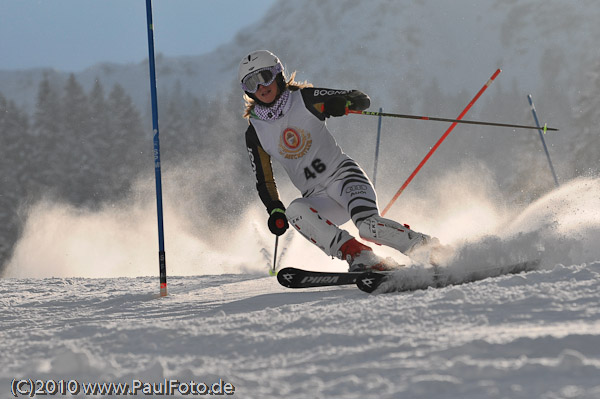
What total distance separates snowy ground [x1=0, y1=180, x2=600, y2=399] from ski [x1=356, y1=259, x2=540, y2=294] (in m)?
0.12

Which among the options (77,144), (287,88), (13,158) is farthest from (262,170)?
(77,144)

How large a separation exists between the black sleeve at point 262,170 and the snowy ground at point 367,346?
1.38 meters

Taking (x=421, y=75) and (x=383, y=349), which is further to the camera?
(x=421, y=75)

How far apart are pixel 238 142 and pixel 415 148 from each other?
76.2ft

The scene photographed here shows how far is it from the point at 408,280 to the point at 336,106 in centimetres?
160

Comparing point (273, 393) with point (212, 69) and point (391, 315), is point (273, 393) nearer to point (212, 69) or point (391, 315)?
point (391, 315)

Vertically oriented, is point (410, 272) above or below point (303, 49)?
below

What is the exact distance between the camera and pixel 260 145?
181 inches

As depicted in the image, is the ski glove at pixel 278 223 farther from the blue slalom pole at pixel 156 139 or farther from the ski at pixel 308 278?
the blue slalom pole at pixel 156 139

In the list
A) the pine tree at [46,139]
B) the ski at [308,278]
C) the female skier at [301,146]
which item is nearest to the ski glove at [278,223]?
the female skier at [301,146]

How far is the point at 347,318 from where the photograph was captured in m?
2.18

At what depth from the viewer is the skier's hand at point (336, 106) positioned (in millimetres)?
4289

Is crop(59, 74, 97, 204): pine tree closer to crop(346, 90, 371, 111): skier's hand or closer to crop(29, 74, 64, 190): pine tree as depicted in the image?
crop(29, 74, 64, 190): pine tree

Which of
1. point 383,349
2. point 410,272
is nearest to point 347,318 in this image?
point 383,349
